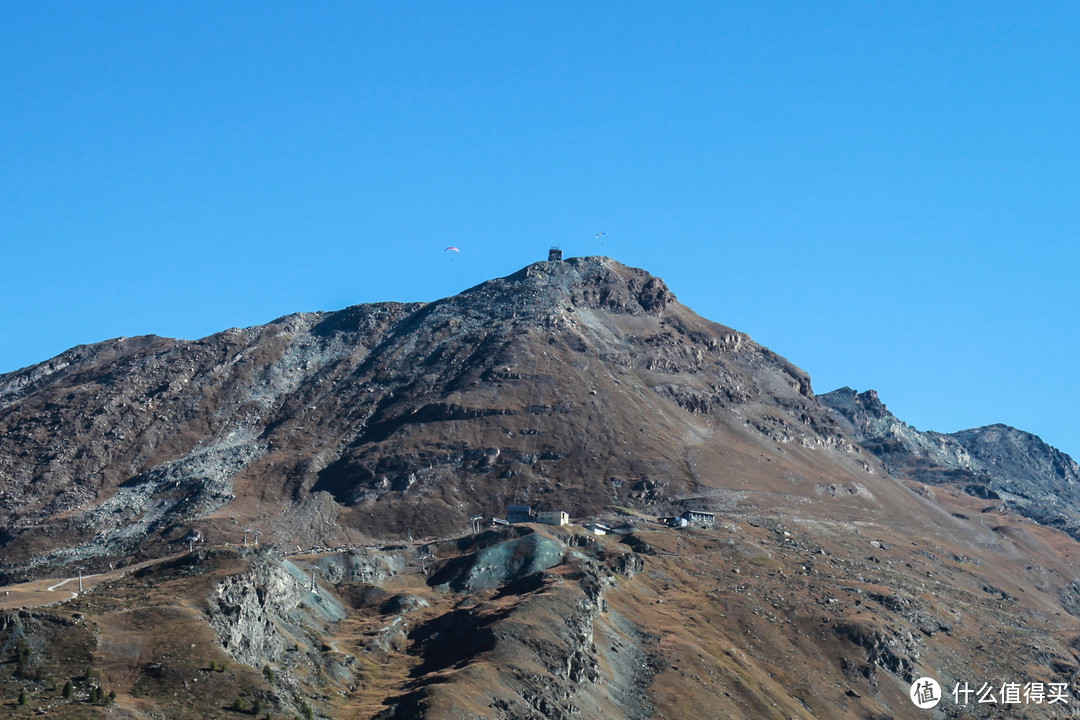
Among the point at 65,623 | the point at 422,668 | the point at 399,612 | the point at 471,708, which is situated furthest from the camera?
the point at 399,612

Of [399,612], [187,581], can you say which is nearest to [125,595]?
[187,581]

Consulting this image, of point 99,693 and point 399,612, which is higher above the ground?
point 399,612

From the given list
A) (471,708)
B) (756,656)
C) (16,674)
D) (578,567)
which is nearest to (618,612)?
(578,567)

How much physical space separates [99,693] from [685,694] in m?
81.0

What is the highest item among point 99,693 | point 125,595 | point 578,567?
point 578,567

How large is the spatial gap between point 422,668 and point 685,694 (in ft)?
110

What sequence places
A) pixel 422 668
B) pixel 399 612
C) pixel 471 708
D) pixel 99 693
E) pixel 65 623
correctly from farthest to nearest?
pixel 399 612
pixel 422 668
pixel 471 708
pixel 65 623
pixel 99 693

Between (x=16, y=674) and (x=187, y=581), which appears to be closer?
(x=16, y=674)

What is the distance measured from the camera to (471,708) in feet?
461

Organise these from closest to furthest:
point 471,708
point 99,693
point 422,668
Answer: point 99,693, point 471,708, point 422,668

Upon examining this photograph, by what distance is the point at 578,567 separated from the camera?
19750cm

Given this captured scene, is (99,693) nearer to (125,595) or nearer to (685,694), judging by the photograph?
(125,595)

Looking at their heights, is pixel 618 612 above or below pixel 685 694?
above

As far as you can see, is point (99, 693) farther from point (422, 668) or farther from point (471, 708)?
point (422, 668)
